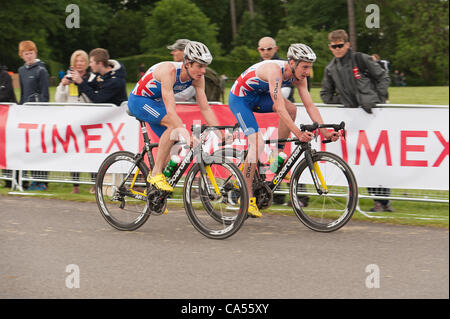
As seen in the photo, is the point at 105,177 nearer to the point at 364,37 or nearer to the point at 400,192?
the point at 400,192

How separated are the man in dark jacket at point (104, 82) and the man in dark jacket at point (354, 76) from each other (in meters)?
3.07

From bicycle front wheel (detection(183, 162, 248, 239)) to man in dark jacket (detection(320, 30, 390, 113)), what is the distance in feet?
7.98

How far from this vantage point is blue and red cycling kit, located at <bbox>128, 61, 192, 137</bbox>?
23.8ft

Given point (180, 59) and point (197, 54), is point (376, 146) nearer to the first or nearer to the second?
point (197, 54)

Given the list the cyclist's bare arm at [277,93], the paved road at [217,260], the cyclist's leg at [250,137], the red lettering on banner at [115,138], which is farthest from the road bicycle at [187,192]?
the red lettering on banner at [115,138]

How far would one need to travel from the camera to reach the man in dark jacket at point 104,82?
1002 cm

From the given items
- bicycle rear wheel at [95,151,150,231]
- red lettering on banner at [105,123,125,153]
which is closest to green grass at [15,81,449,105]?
red lettering on banner at [105,123,125,153]

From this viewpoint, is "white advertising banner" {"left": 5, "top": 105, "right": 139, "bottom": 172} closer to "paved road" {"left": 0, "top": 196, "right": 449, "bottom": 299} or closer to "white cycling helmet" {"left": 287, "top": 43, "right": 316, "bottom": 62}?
"paved road" {"left": 0, "top": 196, "right": 449, "bottom": 299}

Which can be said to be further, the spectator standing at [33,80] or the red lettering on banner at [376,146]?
the spectator standing at [33,80]

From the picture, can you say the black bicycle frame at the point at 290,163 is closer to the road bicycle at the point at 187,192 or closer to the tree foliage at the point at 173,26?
the road bicycle at the point at 187,192

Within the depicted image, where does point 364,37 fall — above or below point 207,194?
above

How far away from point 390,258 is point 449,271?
567 mm

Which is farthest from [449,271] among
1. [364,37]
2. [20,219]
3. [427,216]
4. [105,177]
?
[364,37]

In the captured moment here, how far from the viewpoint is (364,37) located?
63750mm
